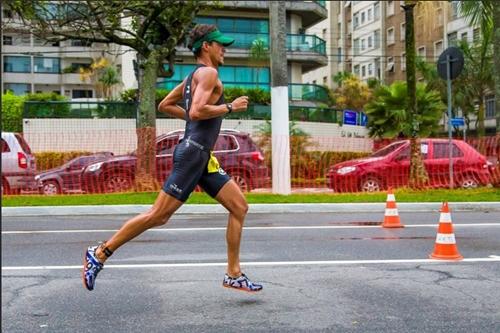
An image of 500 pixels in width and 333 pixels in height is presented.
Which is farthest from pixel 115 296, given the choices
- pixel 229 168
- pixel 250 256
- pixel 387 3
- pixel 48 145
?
pixel 387 3

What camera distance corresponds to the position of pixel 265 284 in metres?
4.93

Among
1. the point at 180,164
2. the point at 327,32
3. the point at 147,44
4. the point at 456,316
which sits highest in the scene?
the point at 327,32

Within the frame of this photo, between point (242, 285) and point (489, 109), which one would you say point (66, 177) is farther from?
point (489, 109)

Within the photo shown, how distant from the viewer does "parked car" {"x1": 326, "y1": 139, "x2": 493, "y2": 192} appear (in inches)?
593

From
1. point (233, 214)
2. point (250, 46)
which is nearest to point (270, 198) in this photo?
point (233, 214)

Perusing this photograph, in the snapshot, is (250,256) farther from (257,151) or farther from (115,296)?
(257,151)

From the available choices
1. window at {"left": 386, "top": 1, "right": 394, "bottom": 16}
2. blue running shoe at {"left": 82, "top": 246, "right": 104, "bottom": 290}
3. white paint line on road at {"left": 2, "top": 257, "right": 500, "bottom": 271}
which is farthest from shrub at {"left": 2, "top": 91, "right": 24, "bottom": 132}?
window at {"left": 386, "top": 1, "right": 394, "bottom": 16}

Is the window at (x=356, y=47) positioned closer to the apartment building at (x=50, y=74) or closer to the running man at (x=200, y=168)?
the apartment building at (x=50, y=74)

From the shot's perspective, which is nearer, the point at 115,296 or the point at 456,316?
the point at 456,316

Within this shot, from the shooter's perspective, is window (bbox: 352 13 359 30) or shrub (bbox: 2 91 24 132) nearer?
shrub (bbox: 2 91 24 132)

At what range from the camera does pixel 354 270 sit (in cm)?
554

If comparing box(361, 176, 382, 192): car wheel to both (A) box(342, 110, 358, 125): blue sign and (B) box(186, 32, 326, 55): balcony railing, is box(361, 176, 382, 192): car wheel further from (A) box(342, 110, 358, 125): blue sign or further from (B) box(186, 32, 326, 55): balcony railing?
(B) box(186, 32, 326, 55): balcony railing

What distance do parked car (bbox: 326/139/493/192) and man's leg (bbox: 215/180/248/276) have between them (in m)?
10.8

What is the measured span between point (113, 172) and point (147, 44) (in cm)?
349
